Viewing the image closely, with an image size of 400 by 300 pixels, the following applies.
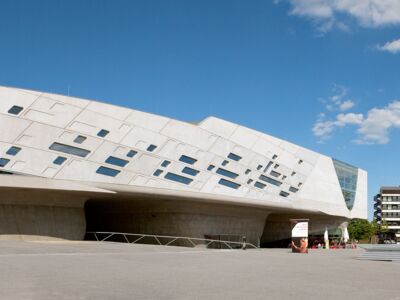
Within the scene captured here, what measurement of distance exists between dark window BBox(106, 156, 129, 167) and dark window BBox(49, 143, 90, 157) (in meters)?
1.41

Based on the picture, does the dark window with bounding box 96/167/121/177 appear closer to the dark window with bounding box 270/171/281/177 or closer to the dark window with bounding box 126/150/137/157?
the dark window with bounding box 126/150/137/157

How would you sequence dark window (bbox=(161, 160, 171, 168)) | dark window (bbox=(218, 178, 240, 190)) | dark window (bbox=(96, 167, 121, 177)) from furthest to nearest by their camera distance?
dark window (bbox=(218, 178, 240, 190)) < dark window (bbox=(161, 160, 171, 168)) < dark window (bbox=(96, 167, 121, 177))

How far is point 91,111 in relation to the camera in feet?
99.1

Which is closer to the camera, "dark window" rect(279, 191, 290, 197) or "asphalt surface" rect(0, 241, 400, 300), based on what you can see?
"asphalt surface" rect(0, 241, 400, 300)

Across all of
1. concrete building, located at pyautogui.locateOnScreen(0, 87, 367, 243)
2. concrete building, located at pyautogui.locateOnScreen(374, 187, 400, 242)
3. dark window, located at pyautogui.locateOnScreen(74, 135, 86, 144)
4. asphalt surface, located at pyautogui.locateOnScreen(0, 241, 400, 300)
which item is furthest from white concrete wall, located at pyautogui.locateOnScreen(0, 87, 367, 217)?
concrete building, located at pyautogui.locateOnScreen(374, 187, 400, 242)

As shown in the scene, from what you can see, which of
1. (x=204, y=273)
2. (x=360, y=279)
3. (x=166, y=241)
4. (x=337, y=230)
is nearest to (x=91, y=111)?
(x=166, y=241)

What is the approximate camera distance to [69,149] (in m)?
28.1

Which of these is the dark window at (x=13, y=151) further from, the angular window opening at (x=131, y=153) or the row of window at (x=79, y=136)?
the angular window opening at (x=131, y=153)

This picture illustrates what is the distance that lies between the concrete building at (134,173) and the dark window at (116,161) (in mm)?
63

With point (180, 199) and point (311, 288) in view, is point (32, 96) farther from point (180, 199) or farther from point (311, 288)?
point (311, 288)

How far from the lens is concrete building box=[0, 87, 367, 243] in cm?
2716

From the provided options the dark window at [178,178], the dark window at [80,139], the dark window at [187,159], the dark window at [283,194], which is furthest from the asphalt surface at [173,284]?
the dark window at [283,194]

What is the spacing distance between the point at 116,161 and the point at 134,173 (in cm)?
134

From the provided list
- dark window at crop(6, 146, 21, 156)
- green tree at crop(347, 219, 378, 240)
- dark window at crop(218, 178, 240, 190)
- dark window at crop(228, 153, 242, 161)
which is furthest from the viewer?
green tree at crop(347, 219, 378, 240)
